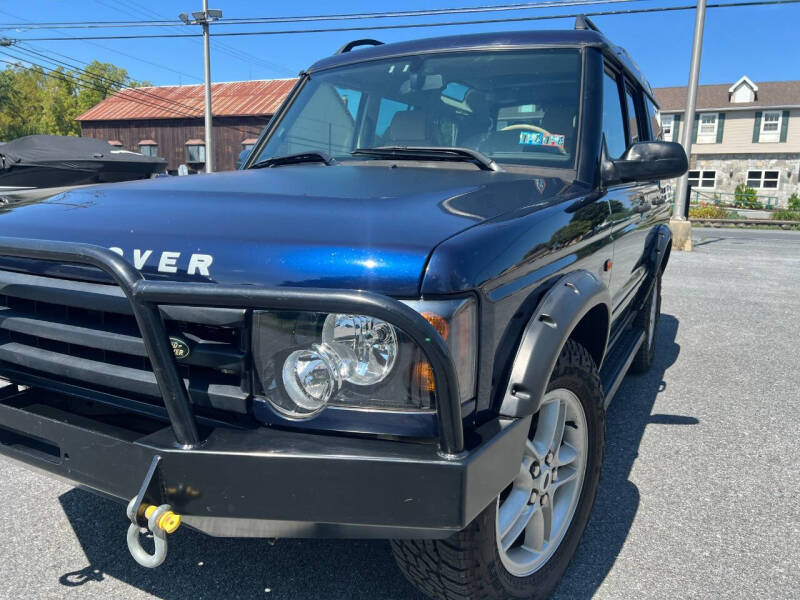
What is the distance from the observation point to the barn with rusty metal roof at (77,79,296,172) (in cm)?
3641

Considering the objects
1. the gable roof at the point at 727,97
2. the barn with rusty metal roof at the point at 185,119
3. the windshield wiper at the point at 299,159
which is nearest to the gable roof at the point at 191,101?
the barn with rusty metal roof at the point at 185,119

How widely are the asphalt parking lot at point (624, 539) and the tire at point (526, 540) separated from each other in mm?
191

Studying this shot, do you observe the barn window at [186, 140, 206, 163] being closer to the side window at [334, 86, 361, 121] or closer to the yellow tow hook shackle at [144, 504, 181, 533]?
the side window at [334, 86, 361, 121]

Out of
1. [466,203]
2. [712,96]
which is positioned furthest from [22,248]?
[712,96]

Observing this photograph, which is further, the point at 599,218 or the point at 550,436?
the point at 599,218

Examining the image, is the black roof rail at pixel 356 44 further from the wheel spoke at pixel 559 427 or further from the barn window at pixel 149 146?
the barn window at pixel 149 146

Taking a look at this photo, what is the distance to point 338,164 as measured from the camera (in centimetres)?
276

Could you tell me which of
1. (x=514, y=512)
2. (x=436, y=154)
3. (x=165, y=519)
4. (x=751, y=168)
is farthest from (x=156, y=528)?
(x=751, y=168)

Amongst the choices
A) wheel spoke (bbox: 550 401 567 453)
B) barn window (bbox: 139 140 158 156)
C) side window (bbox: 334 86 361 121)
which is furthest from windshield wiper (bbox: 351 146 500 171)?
barn window (bbox: 139 140 158 156)

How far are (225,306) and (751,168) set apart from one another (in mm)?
43255

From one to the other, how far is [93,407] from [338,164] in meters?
1.38

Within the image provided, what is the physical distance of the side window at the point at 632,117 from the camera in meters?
3.57

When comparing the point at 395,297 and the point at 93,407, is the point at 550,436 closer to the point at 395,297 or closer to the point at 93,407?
the point at 395,297

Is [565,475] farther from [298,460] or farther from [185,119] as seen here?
[185,119]
